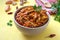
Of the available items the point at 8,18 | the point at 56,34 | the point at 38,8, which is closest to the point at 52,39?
the point at 56,34

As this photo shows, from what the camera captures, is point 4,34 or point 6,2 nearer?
point 4,34

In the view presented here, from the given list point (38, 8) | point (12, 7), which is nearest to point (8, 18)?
point (12, 7)

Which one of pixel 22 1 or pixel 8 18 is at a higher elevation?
pixel 22 1

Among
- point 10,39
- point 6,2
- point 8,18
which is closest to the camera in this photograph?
point 10,39

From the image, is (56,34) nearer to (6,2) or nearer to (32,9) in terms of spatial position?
(32,9)

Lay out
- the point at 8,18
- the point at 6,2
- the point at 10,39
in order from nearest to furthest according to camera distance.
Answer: the point at 10,39 < the point at 8,18 < the point at 6,2

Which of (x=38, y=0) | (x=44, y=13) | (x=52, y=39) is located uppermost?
(x=38, y=0)
